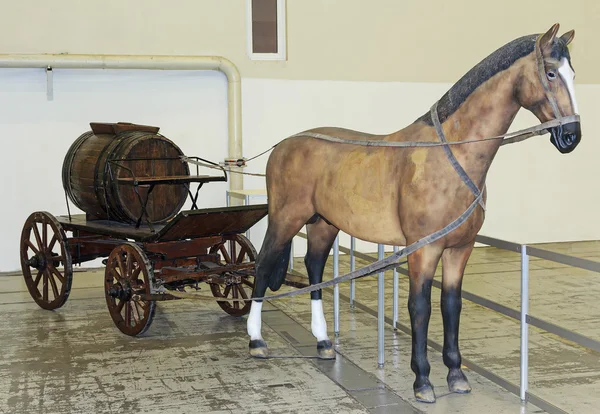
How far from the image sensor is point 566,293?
7660 mm

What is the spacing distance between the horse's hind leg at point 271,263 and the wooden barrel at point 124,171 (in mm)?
1387

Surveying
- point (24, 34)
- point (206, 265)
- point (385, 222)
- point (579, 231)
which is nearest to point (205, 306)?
point (206, 265)

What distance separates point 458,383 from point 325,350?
3.72 ft

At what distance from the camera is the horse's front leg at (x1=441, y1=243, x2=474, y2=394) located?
4.57 meters

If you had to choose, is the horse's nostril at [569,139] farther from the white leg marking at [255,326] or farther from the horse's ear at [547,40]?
the white leg marking at [255,326]

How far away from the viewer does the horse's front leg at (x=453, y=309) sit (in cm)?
457

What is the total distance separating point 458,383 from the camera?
181 inches

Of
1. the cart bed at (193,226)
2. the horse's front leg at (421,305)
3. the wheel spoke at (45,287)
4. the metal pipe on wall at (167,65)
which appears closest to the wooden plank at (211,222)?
the cart bed at (193,226)

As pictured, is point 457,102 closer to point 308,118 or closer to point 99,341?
point 99,341

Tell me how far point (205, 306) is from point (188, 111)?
11.0ft

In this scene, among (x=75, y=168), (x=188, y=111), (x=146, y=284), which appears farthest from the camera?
(x=188, y=111)

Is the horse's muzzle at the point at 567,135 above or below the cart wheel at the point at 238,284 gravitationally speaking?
above

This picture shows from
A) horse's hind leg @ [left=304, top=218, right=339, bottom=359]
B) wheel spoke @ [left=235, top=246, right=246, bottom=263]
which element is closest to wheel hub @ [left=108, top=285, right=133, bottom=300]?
wheel spoke @ [left=235, top=246, right=246, bottom=263]

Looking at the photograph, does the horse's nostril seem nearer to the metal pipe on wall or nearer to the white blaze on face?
the white blaze on face
